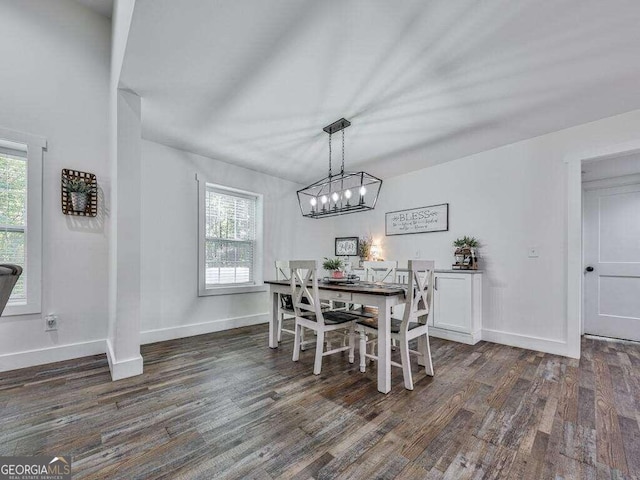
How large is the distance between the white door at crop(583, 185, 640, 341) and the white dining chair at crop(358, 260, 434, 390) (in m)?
3.09

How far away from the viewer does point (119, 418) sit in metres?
1.87

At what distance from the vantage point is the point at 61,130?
2.90 meters

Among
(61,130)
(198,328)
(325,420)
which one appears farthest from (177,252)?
(325,420)

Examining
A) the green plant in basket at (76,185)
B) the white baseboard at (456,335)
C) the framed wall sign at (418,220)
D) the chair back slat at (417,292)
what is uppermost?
the green plant in basket at (76,185)

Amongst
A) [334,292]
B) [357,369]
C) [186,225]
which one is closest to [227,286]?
[186,225]

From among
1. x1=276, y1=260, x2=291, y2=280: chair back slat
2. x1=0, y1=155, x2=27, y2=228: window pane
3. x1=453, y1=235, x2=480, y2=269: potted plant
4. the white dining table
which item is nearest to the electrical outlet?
x1=0, y1=155, x2=27, y2=228: window pane

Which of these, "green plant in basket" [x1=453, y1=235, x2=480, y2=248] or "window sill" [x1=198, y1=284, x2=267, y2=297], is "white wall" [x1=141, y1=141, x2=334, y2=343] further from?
"green plant in basket" [x1=453, y1=235, x2=480, y2=248]

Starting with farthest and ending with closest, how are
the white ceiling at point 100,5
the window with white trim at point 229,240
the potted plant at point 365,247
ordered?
the potted plant at point 365,247
the window with white trim at point 229,240
the white ceiling at point 100,5

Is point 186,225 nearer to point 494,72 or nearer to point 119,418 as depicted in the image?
point 119,418

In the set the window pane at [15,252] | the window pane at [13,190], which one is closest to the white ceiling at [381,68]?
the window pane at [13,190]

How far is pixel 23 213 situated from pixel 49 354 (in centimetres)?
142

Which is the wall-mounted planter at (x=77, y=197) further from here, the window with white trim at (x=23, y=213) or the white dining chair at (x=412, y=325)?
the white dining chair at (x=412, y=325)

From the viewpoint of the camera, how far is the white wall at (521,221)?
3137mm

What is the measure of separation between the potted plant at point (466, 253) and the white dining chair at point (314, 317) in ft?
5.90
